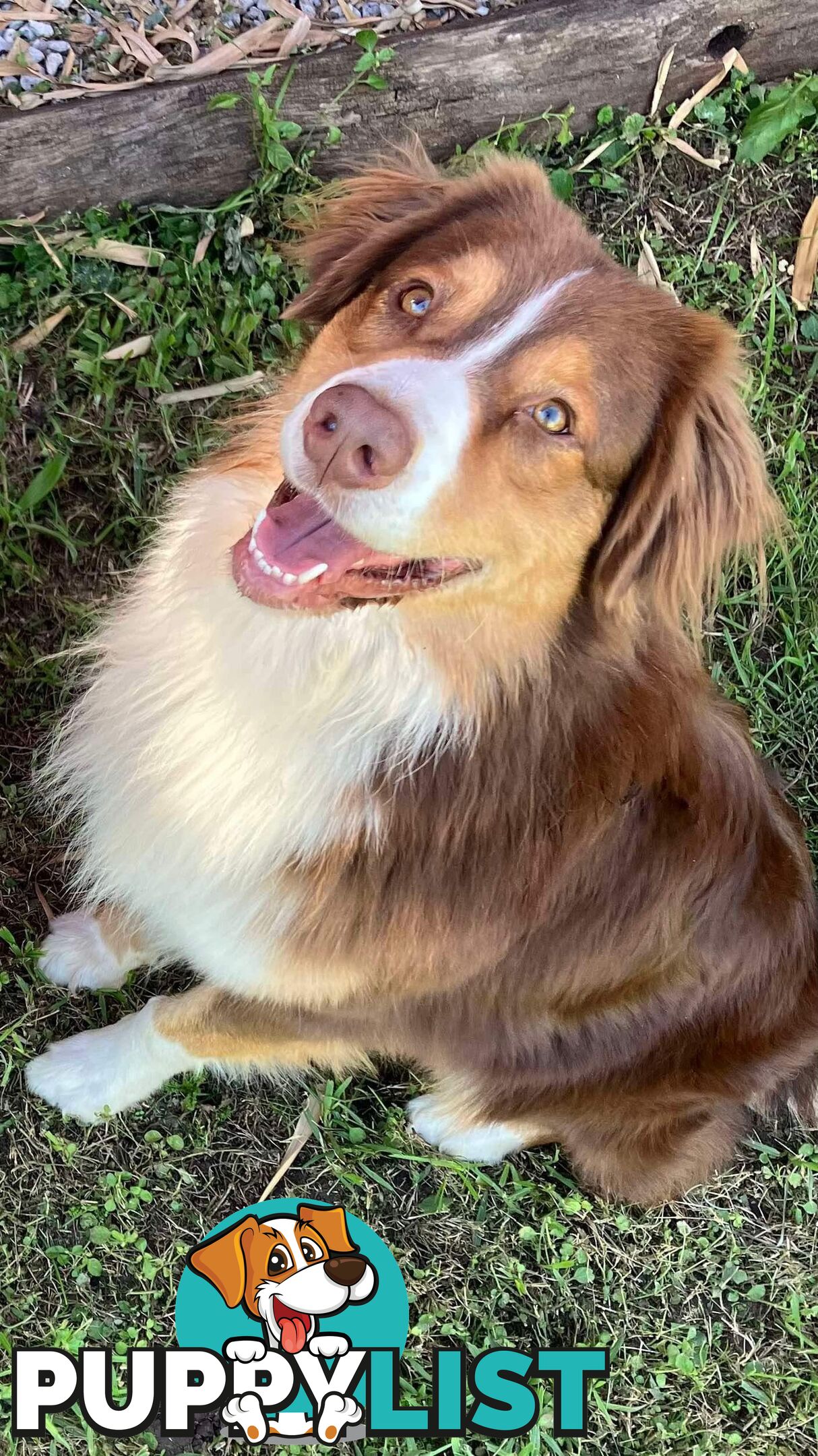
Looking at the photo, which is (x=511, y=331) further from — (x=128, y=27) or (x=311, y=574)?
(x=128, y=27)

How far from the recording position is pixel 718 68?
13.6 ft

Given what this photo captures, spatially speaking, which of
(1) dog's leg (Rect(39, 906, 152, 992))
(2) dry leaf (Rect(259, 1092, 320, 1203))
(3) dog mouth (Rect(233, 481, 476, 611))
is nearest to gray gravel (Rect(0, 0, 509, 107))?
(3) dog mouth (Rect(233, 481, 476, 611))

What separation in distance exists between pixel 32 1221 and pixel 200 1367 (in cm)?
70

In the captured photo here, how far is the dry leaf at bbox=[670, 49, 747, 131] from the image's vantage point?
163 inches

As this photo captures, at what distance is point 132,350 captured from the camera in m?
3.78

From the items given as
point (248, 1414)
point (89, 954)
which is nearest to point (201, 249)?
point (89, 954)

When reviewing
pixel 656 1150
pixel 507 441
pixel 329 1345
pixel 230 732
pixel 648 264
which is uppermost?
pixel 648 264

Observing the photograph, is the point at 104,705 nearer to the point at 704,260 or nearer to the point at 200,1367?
the point at 200,1367

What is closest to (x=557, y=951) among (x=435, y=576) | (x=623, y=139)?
(x=435, y=576)

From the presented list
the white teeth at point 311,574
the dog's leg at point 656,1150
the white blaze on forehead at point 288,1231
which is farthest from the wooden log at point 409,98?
the white blaze on forehead at point 288,1231

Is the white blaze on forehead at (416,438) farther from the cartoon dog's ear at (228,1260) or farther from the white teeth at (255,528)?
the cartoon dog's ear at (228,1260)

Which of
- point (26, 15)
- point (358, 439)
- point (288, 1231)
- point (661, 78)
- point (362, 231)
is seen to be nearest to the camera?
point (358, 439)

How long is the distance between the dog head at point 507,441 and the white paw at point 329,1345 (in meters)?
2.49

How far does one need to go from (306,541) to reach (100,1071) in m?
1.99
